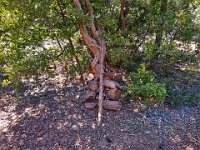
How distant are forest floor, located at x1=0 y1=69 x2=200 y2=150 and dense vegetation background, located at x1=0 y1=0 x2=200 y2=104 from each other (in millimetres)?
267

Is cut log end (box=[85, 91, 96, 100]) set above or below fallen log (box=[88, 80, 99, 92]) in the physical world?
below

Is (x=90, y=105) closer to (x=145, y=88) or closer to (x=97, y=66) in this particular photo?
(x=97, y=66)

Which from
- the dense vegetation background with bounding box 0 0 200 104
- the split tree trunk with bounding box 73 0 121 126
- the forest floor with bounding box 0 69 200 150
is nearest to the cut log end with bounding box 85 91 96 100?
the split tree trunk with bounding box 73 0 121 126

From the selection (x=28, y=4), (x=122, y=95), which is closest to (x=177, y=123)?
(x=122, y=95)

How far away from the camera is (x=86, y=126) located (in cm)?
366

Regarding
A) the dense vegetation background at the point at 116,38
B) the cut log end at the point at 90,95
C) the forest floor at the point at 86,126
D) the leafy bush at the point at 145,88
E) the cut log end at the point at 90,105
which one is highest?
the dense vegetation background at the point at 116,38

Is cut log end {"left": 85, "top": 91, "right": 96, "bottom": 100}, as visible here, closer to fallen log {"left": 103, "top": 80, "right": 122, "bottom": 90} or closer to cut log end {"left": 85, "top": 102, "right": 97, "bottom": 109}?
cut log end {"left": 85, "top": 102, "right": 97, "bottom": 109}

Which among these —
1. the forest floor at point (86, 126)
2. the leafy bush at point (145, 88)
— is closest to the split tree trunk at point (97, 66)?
the forest floor at point (86, 126)

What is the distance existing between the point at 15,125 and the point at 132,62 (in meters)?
1.81

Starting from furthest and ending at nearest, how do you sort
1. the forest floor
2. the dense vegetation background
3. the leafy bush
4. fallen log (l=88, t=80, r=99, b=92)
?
fallen log (l=88, t=80, r=99, b=92) < the dense vegetation background < the leafy bush < the forest floor

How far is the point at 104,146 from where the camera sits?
3342mm

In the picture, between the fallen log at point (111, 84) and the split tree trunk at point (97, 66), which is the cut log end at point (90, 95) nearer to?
the split tree trunk at point (97, 66)

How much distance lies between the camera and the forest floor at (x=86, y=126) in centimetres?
341

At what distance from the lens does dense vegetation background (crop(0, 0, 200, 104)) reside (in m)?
3.73
